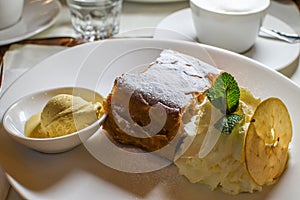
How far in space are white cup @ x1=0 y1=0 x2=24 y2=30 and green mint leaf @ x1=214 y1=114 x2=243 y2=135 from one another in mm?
955

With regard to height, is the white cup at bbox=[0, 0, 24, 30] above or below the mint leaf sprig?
below

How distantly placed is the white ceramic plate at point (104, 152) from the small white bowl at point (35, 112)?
30 millimetres

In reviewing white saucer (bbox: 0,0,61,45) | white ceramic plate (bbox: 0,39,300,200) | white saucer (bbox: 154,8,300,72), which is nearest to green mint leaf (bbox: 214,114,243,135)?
white ceramic plate (bbox: 0,39,300,200)

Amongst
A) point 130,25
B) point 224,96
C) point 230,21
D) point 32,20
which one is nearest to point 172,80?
point 224,96

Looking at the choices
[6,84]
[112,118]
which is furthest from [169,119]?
[6,84]

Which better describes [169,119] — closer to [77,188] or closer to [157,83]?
[157,83]

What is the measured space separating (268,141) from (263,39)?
0.65m

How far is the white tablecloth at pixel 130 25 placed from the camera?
151cm

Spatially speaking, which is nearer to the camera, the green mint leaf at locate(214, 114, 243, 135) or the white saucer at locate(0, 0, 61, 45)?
the green mint leaf at locate(214, 114, 243, 135)

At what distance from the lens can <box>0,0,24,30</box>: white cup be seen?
65.7 inches

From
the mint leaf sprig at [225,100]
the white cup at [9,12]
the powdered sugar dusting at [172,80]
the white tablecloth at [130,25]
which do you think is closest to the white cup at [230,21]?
the white tablecloth at [130,25]

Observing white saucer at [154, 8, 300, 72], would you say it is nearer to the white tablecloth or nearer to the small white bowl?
the white tablecloth

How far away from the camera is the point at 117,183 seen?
1.02m

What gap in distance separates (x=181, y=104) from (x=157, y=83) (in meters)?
0.08
